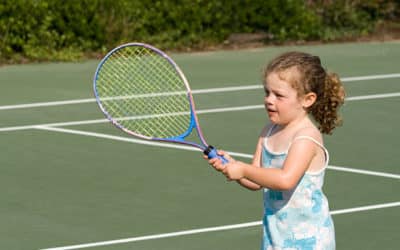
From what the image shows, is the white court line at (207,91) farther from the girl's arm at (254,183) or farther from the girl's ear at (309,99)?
the girl's ear at (309,99)

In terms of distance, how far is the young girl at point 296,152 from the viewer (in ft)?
16.5

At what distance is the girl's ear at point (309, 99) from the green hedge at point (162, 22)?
11.3 meters

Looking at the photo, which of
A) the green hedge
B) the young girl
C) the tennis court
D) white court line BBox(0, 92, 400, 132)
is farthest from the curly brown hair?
the green hedge

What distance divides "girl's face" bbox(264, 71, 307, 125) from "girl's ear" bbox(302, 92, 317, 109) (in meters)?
0.03

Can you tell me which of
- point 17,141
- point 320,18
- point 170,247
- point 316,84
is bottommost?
point 320,18

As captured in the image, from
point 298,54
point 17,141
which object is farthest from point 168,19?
point 298,54

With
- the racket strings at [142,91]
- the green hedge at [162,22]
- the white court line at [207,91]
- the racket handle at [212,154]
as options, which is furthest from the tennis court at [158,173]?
the racket handle at [212,154]

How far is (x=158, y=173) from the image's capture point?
973 centimetres

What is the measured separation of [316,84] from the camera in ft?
16.7

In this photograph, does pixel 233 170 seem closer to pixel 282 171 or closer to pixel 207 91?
pixel 282 171

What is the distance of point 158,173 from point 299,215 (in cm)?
462

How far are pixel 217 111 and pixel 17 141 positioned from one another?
8.10 feet

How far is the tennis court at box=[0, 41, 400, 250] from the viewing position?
791 cm

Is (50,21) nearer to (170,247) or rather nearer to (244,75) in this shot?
(244,75)
